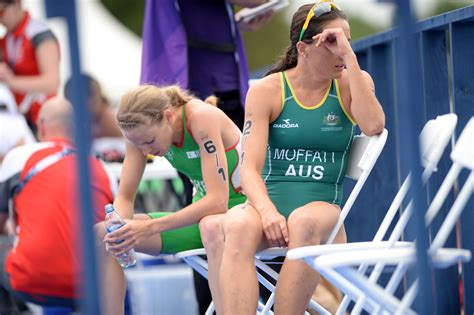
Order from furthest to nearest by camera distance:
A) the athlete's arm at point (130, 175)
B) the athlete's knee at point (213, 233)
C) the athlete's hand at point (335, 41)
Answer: the athlete's arm at point (130, 175) → the athlete's knee at point (213, 233) → the athlete's hand at point (335, 41)

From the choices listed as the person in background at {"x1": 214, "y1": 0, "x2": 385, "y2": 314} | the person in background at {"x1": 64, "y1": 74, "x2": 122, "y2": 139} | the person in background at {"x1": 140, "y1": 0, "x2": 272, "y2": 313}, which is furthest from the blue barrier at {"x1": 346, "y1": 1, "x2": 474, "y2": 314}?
the person in background at {"x1": 64, "y1": 74, "x2": 122, "y2": 139}

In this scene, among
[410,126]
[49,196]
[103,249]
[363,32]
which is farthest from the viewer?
[363,32]

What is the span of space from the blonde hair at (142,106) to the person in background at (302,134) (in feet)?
1.49

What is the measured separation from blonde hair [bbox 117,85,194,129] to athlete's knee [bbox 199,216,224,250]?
1.76 feet

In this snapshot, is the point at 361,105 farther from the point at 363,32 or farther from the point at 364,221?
the point at 363,32

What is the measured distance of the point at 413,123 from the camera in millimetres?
1977

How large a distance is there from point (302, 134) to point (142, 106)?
0.70 metres

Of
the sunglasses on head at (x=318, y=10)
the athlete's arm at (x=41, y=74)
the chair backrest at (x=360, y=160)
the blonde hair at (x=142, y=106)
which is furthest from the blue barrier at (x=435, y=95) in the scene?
the athlete's arm at (x=41, y=74)

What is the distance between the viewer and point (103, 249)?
4.18m

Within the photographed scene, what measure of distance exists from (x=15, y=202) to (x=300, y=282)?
2.12 metres

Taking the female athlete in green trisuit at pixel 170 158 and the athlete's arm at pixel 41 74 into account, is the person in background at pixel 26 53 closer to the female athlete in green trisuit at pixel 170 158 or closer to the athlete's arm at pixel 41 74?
the athlete's arm at pixel 41 74

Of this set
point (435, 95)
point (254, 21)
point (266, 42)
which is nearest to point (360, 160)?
point (435, 95)

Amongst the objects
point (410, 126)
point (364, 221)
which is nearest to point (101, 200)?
point (364, 221)

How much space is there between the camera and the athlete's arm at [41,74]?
4949 mm
